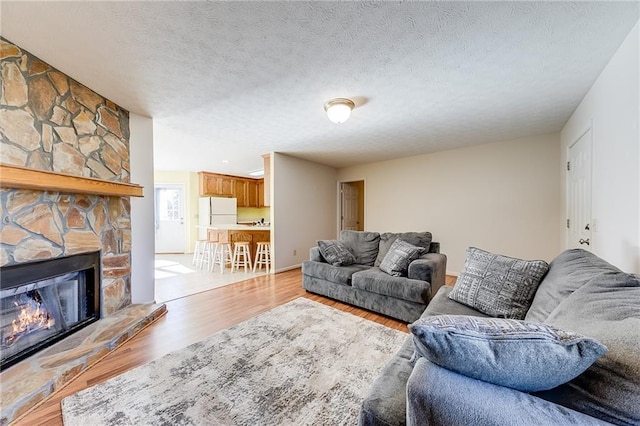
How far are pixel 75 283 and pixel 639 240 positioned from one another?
4248 mm

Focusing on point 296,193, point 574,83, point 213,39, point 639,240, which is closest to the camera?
point 639,240

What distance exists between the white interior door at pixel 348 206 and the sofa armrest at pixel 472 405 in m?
5.38

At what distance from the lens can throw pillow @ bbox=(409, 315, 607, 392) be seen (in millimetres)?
656

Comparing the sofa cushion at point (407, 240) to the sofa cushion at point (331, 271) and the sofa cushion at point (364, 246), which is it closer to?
the sofa cushion at point (364, 246)

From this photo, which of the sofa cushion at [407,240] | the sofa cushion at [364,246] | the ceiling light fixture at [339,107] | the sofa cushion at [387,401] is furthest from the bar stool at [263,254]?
the sofa cushion at [387,401]

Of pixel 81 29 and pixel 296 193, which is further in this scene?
pixel 296 193

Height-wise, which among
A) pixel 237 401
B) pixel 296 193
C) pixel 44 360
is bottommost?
pixel 237 401

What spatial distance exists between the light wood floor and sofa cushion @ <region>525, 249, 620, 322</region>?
126cm

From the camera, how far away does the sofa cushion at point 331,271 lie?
306 centimetres

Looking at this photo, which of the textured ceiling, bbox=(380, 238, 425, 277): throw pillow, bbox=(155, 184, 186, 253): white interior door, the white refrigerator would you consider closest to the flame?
the textured ceiling

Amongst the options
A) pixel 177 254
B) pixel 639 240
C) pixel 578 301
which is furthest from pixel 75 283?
pixel 177 254

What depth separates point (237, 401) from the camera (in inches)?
58.5

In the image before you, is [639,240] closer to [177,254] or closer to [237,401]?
[237,401]

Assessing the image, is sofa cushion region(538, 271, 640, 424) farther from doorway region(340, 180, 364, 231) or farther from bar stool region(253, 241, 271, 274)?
doorway region(340, 180, 364, 231)
